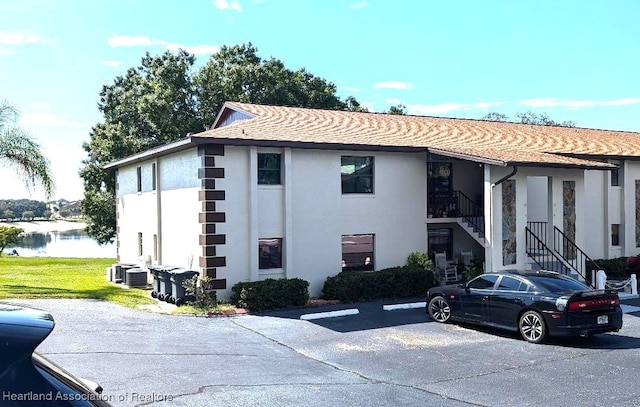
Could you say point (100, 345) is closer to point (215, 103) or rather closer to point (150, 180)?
point (150, 180)

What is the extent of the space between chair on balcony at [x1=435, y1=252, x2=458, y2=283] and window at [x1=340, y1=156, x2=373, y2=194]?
11.7 ft

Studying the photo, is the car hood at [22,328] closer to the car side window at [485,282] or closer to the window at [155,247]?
the car side window at [485,282]

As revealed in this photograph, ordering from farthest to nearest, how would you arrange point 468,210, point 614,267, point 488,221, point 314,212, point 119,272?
point 614,267
point 119,272
point 468,210
point 314,212
point 488,221

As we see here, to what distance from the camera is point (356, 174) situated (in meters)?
19.9

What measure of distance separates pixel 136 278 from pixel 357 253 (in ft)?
27.1

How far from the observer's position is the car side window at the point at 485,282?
14.2 m

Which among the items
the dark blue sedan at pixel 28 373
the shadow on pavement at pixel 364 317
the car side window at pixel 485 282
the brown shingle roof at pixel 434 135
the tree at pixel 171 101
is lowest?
the shadow on pavement at pixel 364 317

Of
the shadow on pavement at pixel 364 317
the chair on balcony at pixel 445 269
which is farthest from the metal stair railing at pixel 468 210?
the shadow on pavement at pixel 364 317

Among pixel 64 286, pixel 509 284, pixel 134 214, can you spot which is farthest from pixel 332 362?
pixel 134 214

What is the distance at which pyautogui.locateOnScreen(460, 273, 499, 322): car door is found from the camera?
1412cm

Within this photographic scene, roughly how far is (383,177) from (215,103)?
70.2 feet

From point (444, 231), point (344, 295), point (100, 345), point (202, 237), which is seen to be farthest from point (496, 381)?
point (444, 231)

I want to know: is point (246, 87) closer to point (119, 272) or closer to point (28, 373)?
A: point (119, 272)

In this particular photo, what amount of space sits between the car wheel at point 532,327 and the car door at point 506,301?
205 millimetres
